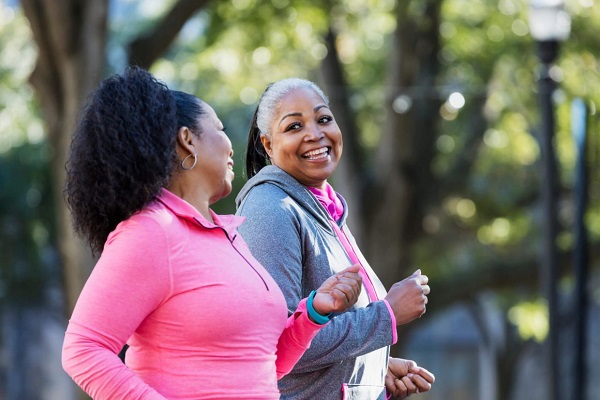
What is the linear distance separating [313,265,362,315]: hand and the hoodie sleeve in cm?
28

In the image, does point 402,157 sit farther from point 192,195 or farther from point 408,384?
point 192,195

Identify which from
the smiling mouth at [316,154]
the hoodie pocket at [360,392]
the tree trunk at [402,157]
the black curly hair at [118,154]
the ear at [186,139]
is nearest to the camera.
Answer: the black curly hair at [118,154]

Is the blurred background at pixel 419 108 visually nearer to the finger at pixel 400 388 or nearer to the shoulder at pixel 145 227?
the finger at pixel 400 388

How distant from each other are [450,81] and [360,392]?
12.6 m

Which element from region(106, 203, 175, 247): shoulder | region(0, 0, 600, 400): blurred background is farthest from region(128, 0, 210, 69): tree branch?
region(106, 203, 175, 247): shoulder

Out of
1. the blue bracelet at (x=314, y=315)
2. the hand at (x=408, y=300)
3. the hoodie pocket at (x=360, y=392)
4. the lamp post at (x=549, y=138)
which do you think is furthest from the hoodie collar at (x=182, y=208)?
the lamp post at (x=549, y=138)

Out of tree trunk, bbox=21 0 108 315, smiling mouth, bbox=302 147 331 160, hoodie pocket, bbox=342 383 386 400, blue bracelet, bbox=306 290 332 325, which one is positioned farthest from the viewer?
tree trunk, bbox=21 0 108 315

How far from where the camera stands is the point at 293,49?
13.7 m

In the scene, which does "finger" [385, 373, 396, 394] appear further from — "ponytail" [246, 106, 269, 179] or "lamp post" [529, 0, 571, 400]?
"lamp post" [529, 0, 571, 400]

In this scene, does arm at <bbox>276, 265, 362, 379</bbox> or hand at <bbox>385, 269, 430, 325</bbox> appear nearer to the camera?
arm at <bbox>276, 265, 362, 379</bbox>

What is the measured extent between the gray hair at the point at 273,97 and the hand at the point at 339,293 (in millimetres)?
817

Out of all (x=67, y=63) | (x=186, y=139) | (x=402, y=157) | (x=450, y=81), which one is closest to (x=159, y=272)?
(x=186, y=139)

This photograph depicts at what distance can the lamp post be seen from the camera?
10328 millimetres

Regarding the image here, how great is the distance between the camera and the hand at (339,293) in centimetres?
296
